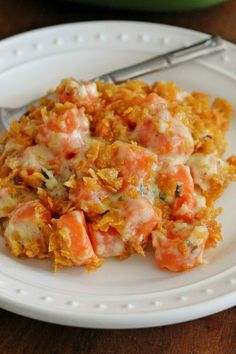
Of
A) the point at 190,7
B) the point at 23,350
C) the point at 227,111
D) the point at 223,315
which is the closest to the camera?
the point at 23,350

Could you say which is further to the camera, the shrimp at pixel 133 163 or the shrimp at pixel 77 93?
the shrimp at pixel 77 93

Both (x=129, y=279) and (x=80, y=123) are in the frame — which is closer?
(x=129, y=279)

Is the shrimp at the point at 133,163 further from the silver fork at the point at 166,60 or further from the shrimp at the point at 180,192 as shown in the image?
the silver fork at the point at 166,60

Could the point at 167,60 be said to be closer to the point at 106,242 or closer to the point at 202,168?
the point at 202,168

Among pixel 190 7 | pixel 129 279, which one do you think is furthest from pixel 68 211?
pixel 190 7

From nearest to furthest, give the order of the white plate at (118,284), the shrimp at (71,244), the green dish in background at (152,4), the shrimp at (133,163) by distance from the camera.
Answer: the white plate at (118,284), the shrimp at (71,244), the shrimp at (133,163), the green dish in background at (152,4)

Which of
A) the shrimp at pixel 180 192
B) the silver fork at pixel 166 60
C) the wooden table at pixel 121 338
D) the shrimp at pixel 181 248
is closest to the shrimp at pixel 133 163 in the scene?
the shrimp at pixel 180 192

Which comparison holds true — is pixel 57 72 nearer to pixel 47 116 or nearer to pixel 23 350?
pixel 47 116
